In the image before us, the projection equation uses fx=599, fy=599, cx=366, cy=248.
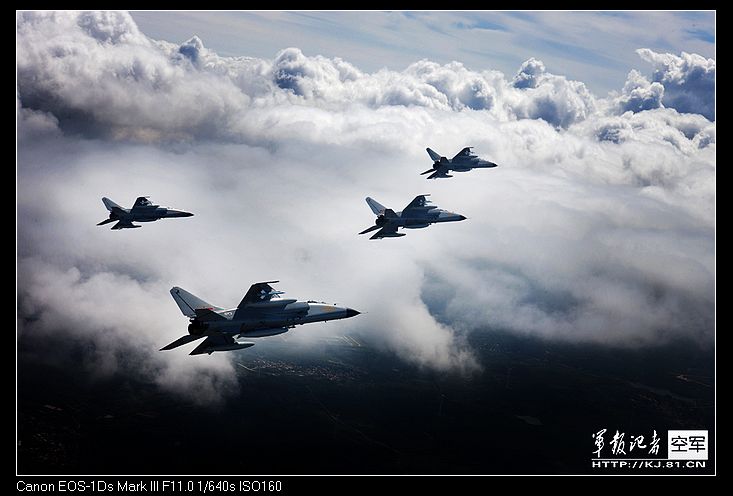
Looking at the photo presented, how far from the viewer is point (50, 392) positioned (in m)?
139

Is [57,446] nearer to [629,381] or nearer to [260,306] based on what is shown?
[260,306]

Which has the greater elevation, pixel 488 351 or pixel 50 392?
pixel 50 392

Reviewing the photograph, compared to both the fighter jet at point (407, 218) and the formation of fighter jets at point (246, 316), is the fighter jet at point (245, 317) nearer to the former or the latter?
the formation of fighter jets at point (246, 316)

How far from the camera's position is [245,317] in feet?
171

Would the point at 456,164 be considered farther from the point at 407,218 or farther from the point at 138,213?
the point at 138,213

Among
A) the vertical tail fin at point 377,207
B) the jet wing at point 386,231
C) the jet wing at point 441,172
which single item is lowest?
the jet wing at point 386,231

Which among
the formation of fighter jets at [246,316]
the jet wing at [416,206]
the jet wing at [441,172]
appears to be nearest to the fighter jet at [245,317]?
the formation of fighter jets at [246,316]

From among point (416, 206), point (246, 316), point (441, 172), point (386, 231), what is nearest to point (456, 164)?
point (441, 172)

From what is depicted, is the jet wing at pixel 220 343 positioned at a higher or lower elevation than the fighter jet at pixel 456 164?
lower

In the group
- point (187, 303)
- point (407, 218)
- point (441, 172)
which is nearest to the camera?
point (187, 303)

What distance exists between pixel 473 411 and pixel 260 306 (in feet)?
373

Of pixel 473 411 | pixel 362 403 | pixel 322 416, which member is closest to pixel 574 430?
pixel 473 411

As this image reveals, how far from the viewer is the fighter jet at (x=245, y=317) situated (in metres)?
51.5

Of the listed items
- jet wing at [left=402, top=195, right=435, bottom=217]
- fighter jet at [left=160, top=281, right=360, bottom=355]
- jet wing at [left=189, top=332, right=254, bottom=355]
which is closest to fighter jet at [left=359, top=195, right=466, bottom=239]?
jet wing at [left=402, top=195, right=435, bottom=217]
